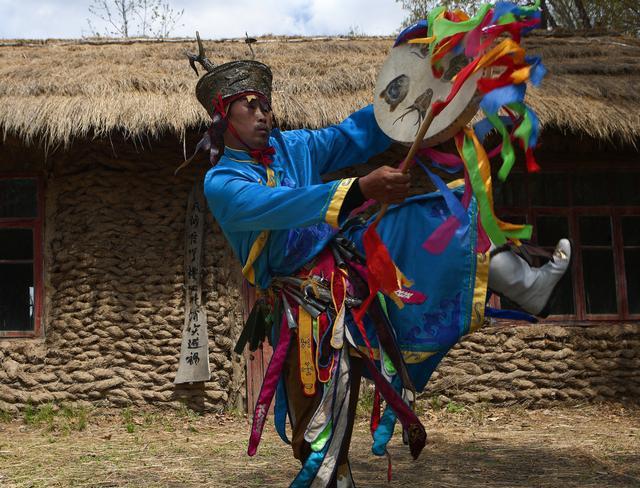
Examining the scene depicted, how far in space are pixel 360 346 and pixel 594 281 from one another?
4641mm

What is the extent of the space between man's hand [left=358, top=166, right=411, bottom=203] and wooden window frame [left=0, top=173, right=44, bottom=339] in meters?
4.74

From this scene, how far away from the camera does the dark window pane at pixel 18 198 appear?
6.39 metres

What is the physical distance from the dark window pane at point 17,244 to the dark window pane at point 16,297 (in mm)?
93

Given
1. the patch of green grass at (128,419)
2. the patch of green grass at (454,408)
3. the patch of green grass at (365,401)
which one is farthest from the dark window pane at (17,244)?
the patch of green grass at (454,408)

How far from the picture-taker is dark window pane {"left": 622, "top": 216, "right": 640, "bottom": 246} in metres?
6.67

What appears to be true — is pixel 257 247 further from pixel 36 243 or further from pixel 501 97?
pixel 36 243

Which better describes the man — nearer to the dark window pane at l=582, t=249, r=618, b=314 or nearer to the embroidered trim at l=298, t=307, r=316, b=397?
the embroidered trim at l=298, t=307, r=316, b=397

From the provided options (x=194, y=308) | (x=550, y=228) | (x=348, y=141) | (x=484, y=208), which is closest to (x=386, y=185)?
(x=484, y=208)

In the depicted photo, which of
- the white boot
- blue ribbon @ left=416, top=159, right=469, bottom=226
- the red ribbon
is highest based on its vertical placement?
the red ribbon

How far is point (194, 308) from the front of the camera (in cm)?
609

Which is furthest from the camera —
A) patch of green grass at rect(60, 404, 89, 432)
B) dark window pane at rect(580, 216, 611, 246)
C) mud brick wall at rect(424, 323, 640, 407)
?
dark window pane at rect(580, 216, 611, 246)

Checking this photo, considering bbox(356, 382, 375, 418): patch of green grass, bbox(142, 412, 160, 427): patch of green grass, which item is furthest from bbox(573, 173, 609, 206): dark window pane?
bbox(142, 412, 160, 427): patch of green grass

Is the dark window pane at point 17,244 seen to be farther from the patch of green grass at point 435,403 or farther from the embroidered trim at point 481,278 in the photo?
the embroidered trim at point 481,278

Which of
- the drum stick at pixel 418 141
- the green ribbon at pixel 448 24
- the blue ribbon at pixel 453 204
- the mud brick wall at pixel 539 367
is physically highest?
the green ribbon at pixel 448 24
